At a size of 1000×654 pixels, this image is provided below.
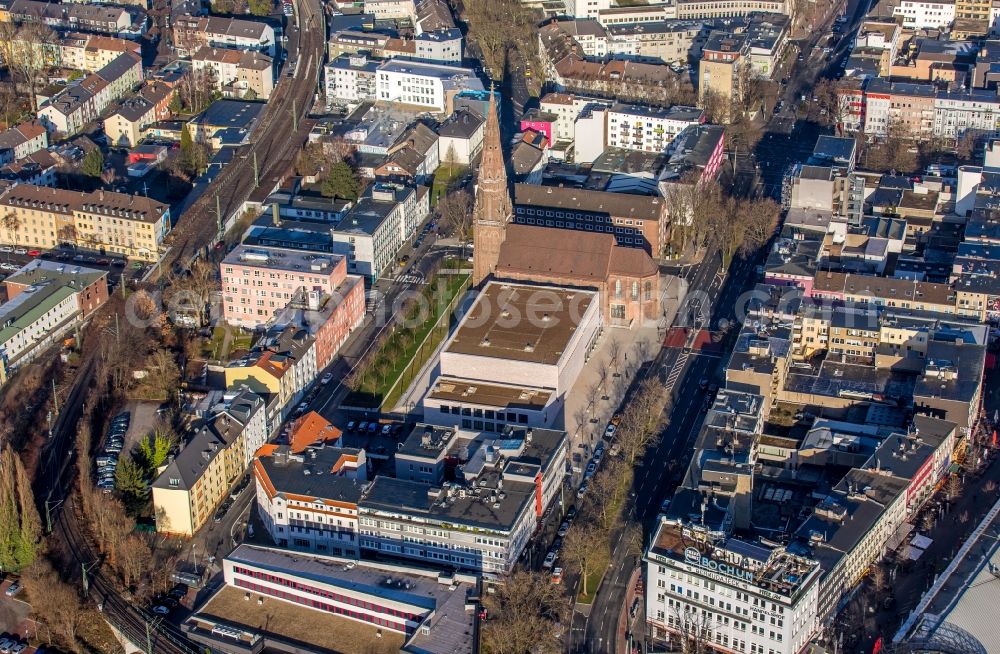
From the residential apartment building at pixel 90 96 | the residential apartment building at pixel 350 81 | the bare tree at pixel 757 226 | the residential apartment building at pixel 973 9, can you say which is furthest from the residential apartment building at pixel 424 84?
the residential apartment building at pixel 973 9

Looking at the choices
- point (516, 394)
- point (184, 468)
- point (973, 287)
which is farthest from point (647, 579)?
point (973, 287)

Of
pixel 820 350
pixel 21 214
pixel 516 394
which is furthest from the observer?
pixel 21 214

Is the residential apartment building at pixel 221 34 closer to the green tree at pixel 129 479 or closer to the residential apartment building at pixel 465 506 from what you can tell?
the green tree at pixel 129 479

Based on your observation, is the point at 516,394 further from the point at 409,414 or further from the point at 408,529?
the point at 408,529

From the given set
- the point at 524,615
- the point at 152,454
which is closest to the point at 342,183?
the point at 152,454

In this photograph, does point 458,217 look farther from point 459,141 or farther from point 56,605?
point 56,605

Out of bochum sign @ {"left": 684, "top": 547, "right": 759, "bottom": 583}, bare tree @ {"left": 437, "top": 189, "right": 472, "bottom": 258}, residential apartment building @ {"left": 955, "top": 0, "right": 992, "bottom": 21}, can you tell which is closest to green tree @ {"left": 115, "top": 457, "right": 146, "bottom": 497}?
bochum sign @ {"left": 684, "top": 547, "right": 759, "bottom": 583}
